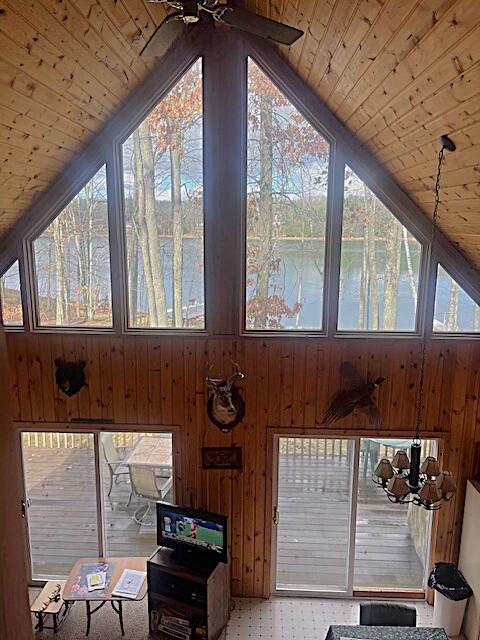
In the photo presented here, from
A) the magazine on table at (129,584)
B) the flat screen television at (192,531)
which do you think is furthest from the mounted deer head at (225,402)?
the magazine on table at (129,584)

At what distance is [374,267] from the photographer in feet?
17.0

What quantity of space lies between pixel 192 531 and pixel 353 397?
2097 mm

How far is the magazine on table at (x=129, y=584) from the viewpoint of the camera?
5012 mm

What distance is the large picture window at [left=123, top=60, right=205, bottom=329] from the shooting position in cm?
497

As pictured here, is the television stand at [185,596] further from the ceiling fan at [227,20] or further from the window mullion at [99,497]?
the ceiling fan at [227,20]

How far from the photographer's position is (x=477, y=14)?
2.04 meters

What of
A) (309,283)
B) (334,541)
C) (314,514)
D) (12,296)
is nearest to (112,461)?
(12,296)

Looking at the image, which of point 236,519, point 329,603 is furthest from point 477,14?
point 329,603

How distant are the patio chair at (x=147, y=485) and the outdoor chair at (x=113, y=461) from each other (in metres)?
0.11

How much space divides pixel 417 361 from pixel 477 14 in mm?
3643

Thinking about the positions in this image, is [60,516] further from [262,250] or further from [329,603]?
[262,250]

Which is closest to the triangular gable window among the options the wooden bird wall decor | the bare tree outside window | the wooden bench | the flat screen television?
the wooden bird wall decor

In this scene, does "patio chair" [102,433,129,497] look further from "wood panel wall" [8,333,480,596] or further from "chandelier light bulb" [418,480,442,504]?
"chandelier light bulb" [418,480,442,504]

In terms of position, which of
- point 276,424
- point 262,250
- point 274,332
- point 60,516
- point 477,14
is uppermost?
point 477,14
